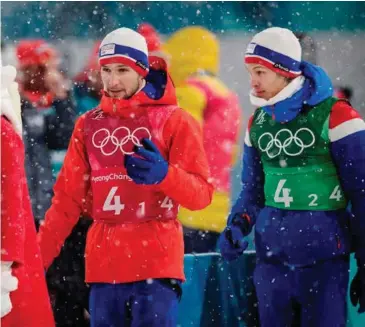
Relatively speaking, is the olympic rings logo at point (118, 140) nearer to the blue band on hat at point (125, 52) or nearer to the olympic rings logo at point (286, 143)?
the blue band on hat at point (125, 52)

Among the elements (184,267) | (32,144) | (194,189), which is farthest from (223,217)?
(32,144)

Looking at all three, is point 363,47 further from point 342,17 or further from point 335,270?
point 335,270

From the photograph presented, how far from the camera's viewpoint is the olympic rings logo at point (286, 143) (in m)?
2.49

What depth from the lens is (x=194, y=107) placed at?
284cm

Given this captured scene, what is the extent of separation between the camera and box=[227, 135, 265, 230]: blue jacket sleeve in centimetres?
262

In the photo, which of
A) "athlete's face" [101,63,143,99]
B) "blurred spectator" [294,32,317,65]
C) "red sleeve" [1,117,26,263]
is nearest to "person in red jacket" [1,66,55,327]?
"red sleeve" [1,117,26,263]

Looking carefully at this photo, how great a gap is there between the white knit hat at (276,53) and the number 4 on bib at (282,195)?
0.35 m

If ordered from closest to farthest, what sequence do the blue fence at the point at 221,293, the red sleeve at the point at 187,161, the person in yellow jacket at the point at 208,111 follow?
1. the red sleeve at the point at 187,161
2. the blue fence at the point at 221,293
3. the person in yellow jacket at the point at 208,111

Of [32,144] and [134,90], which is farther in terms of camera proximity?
[32,144]

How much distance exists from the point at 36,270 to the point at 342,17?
4.94ft

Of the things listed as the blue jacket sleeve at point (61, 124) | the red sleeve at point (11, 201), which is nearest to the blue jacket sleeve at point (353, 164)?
the blue jacket sleeve at point (61, 124)

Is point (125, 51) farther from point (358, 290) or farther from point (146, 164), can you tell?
point (358, 290)

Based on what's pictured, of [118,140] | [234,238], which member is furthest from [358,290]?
[118,140]

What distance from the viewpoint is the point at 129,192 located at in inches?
95.6
